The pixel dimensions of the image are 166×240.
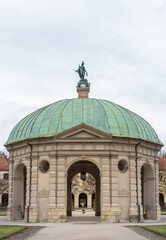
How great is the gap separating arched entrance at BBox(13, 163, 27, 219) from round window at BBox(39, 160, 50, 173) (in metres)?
3.59

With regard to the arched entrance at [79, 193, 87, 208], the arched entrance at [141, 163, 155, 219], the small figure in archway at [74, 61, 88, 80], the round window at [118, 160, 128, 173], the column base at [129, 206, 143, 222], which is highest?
the small figure in archway at [74, 61, 88, 80]

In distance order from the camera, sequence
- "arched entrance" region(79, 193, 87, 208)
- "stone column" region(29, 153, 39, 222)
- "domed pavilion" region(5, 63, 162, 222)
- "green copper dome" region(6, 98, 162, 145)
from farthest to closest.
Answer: "arched entrance" region(79, 193, 87, 208) → "green copper dome" region(6, 98, 162, 145) → "stone column" region(29, 153, 39, 222) → "domed pavilion" region(5, 63, 162, 222)

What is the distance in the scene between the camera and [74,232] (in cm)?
2680

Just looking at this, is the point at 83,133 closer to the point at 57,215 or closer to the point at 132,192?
the point at 132,192

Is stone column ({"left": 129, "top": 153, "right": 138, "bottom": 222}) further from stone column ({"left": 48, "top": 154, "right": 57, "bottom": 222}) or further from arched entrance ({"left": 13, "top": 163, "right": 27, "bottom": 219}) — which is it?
arched entrance ({"left": 13, "top": 163, "right": 27, "bottom": 219})

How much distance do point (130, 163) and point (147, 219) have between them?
6920mm

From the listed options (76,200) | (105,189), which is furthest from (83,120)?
(76,200)

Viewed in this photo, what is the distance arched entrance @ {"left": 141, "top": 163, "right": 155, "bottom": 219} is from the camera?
41219mm

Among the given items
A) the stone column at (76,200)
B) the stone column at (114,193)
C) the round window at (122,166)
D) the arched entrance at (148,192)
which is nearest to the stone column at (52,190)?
the stone column at (114,193)

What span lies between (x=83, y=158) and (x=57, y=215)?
581 cm

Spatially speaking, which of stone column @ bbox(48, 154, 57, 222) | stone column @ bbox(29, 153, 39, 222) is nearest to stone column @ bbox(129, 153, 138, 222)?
stone column @ bbox(48, 154, 57, 222)

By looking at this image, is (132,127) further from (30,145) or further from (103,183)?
(30,145)

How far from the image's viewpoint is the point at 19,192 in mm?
42219

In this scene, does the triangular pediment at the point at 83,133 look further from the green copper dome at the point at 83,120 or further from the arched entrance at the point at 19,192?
the arched entrance at the point at 19,192
